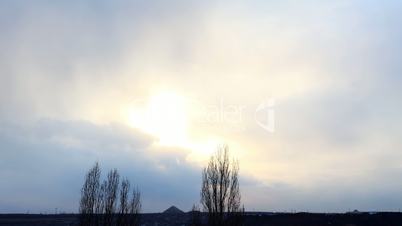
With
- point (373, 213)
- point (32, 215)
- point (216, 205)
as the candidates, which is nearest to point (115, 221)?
point (216, 205)

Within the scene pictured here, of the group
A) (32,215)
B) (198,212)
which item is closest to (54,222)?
(32,215)

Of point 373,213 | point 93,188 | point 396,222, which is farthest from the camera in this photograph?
point 373,213

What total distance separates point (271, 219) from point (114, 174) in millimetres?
82764

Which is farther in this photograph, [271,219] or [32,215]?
[32,215]

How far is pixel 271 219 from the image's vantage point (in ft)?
398

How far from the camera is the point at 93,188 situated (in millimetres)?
43906

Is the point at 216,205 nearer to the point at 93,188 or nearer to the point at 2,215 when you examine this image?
the point at 93,188

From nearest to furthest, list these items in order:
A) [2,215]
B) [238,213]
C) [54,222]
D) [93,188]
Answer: [238,213] < [93,188] < [54,222] < [2,215]

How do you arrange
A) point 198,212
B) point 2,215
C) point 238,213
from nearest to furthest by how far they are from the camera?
point 238,213 → point 198,212 → point 2,215

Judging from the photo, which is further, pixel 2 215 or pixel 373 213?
pixel 2 215

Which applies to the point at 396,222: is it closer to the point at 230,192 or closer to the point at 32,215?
the point at 230,192

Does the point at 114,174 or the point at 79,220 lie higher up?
the point at 114,174

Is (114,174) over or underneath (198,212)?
over

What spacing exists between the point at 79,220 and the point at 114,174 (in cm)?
622
